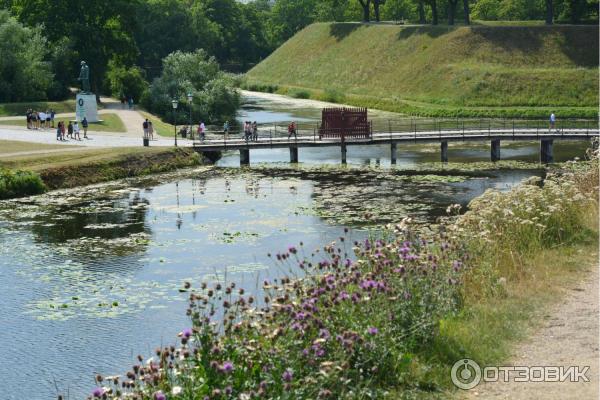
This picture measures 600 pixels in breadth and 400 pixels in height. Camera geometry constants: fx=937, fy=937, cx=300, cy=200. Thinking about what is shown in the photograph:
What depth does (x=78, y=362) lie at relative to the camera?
23797 mm

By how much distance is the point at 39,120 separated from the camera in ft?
243

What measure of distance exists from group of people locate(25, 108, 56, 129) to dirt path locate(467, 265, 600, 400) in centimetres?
5775

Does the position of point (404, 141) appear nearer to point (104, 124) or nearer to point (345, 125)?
point (345, 125)

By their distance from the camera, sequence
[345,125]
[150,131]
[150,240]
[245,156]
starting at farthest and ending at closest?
[150,131]
[345,125]
[245,156]
[150,240]

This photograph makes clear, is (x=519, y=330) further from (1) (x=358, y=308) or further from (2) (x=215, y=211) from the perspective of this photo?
(2) (x=215, y=211)

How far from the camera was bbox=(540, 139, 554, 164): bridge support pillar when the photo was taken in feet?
210

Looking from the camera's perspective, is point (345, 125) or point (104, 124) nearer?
point (345, 125)

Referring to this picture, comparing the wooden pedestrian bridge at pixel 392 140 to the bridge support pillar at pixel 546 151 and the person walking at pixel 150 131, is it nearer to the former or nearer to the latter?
the bridge support pillar at pixel 546 151

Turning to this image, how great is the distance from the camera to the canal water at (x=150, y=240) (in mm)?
24984

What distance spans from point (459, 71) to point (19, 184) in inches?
2851

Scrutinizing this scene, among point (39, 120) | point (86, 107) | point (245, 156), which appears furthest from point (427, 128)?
point (39, 120)

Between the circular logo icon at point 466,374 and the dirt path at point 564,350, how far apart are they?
229 mm

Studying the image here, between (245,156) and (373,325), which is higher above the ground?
(245,156)

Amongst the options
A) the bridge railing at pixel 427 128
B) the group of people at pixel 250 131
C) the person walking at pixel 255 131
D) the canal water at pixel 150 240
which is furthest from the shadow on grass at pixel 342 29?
the canal water at pixel 150 240
